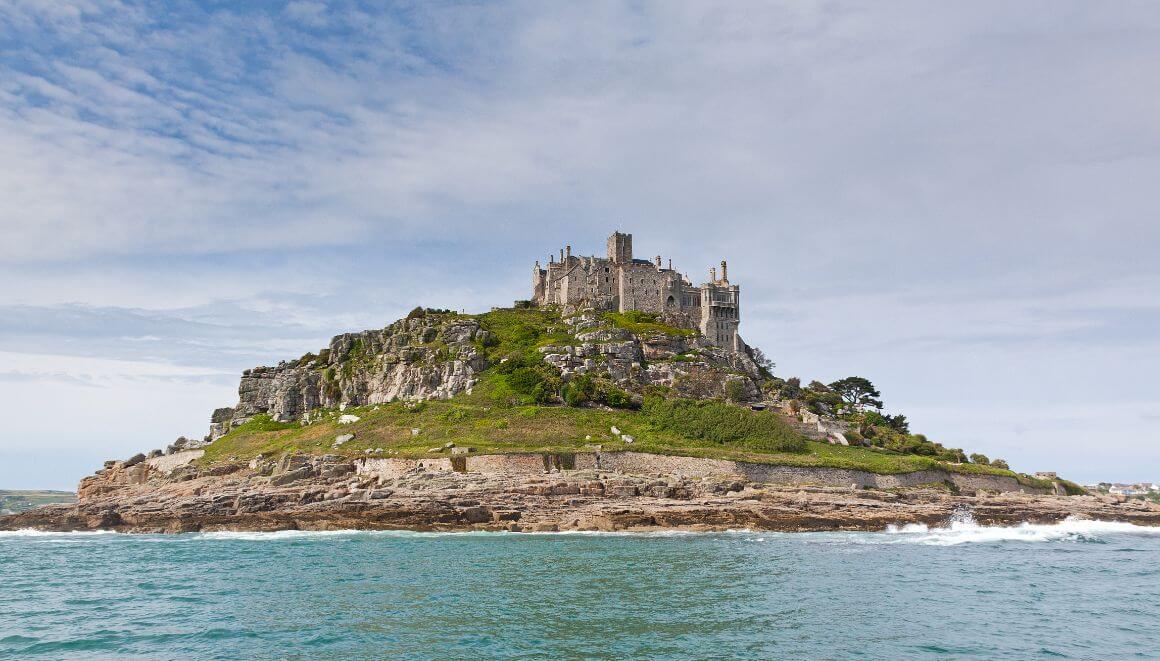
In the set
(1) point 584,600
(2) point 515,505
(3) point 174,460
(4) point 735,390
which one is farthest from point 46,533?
(4) point 735,390

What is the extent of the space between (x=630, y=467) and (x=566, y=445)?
6065 mm

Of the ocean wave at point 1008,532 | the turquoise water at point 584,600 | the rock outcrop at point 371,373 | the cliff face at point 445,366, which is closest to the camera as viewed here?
the turquoise water at point 584,600

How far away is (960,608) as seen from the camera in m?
25.7

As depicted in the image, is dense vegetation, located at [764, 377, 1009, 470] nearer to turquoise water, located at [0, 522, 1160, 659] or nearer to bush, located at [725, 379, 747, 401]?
bush, located at [725, 379, 747, 401]

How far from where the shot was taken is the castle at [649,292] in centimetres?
10575

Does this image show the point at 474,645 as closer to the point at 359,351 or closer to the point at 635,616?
the point at 635,616

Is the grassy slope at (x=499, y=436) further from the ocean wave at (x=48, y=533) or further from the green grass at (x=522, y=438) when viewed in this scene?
the ocean wave at (x=48, y=533)

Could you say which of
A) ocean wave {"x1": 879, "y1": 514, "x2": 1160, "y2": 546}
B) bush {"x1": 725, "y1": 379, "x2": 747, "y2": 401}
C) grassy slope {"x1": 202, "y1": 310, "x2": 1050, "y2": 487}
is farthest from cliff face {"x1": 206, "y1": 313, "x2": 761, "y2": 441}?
ocean wave {"x1": 879, "y1": 514, "x2": 1160, "y2": 546}

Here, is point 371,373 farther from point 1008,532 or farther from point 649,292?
point 1008,532

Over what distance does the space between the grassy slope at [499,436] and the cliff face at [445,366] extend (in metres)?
3.20

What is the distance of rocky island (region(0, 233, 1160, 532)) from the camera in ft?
173

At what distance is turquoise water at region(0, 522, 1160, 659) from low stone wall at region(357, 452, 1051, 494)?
1522 centimetres

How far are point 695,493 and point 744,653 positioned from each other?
115 ft

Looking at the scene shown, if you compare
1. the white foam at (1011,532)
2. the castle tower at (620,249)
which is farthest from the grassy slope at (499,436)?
the castle tower at (620,249)
